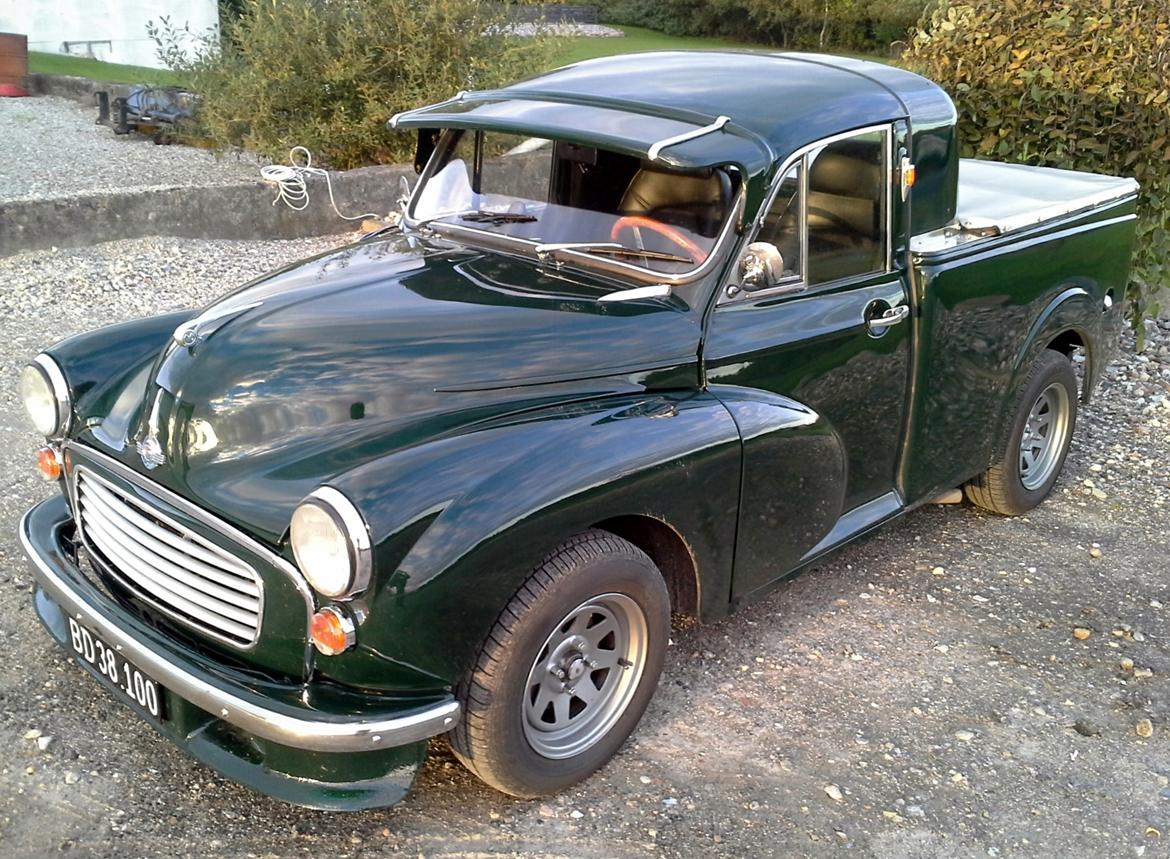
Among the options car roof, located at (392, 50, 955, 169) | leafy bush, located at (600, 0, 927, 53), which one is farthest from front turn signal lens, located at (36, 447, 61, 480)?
leafy bush, located at (600, 0, 927, 53)

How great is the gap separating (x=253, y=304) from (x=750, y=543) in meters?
1.73

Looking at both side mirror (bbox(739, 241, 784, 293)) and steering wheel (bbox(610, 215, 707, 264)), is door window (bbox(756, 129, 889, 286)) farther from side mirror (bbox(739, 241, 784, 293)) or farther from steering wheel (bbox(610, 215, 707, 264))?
steering wheel (bbox(610, 215, 707, 264))

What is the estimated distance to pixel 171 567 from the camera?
299 cm

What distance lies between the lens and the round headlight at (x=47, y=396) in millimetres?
3557

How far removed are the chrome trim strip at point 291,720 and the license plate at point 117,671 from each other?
0.06 meters

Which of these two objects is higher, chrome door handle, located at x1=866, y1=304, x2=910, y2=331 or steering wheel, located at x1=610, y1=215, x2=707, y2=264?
steering wheel, located at x1=610, y1=215, x2=707, y2=264

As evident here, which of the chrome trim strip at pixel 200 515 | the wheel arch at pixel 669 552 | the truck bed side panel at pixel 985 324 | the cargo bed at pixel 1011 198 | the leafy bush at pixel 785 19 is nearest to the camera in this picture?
the chrome trim strip at pixel 200 515

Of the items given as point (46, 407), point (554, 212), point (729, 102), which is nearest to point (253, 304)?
point (46, 407)

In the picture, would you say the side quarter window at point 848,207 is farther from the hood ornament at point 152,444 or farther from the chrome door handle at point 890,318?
the hood ornament at point 152,444

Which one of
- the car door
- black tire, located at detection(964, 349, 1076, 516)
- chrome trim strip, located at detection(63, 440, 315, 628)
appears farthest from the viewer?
black tire, located at detection(964, 349, 1076, 516)

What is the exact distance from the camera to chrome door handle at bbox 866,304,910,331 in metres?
3.91

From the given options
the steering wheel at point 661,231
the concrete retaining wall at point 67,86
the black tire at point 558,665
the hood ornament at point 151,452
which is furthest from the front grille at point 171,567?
the concrete retaining wall at point 67,86

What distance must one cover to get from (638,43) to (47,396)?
40.1 metres

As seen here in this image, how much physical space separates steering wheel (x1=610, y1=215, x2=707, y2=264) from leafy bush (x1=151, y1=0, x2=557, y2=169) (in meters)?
7.21
